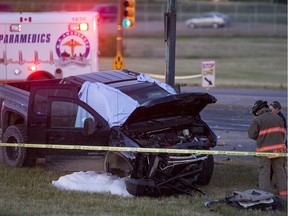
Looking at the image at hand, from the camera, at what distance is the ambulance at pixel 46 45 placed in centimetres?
2238

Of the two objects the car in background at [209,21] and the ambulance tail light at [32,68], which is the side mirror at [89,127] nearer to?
the ambulance tail light at [32,68]

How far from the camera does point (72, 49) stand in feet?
74.5

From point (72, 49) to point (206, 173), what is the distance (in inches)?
444

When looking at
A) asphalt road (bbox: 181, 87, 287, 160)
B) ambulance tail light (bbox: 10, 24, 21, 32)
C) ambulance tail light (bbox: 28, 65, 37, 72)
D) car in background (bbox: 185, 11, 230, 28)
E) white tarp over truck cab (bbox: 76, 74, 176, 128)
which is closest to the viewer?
white tarp over truck cab (bbox: 76, 74, 176, 128)

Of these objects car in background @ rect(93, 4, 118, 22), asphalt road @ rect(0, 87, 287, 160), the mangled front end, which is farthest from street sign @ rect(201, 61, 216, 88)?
car in background @ rect(93, 4, 118, 22)

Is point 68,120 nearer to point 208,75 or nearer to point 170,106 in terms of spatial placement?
point 170,106

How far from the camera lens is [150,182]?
36.0 feet

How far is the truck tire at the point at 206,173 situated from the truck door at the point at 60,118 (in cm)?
154

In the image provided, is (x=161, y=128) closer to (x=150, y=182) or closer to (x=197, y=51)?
(x=150, y=182)

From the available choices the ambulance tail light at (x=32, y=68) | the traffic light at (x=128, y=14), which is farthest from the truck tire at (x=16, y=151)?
the traffic light at (x=128, y=14)

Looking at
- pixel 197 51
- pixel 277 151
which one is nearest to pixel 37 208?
pixel 277 151

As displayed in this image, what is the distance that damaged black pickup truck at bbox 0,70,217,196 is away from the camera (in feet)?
36.6

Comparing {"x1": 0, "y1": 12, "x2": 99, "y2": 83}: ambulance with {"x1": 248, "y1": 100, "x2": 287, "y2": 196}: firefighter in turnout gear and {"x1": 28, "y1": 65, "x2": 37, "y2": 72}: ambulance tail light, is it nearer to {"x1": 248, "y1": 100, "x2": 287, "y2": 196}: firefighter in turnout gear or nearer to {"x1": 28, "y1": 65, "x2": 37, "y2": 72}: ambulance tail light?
{"x1": 28, "y1": 65, "x2": 37, "y2": 72}: ambulance tail light

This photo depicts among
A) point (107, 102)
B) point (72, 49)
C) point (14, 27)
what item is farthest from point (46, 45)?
point (107, 102)
